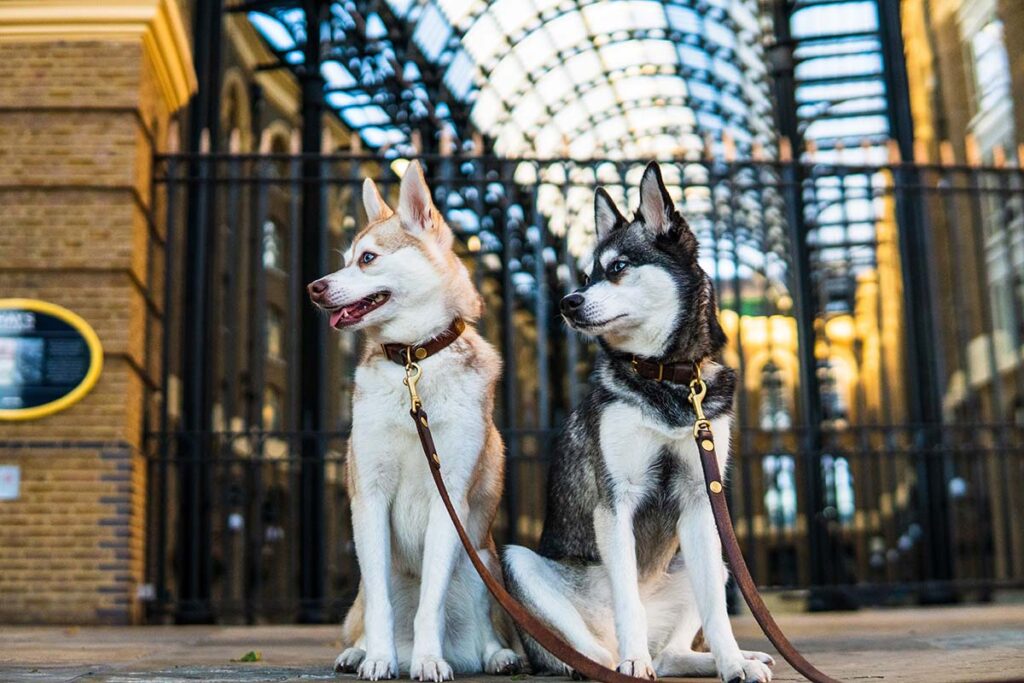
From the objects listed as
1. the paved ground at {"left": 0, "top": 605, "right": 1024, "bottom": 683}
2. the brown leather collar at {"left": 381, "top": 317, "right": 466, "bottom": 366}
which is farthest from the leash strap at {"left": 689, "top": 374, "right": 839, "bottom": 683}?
the brown leather collar at {"left": 381, "top": 317, "right": 466, "bottom": 366}

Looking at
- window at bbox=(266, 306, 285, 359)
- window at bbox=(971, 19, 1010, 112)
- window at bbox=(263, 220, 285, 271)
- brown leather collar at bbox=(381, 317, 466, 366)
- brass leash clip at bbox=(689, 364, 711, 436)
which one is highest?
window at bbox=(971, 19, 1010, 112)

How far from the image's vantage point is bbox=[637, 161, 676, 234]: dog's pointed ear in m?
4.07

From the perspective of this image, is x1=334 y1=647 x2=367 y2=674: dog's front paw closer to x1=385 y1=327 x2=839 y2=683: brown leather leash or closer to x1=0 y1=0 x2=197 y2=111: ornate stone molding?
x1=385 y1=327 x2=839 y2=683: brown leather leash

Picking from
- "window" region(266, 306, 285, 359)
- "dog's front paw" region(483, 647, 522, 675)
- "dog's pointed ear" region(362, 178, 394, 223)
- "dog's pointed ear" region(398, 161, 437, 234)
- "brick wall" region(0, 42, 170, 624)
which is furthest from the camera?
"window" region(266, 306, 285, 359)

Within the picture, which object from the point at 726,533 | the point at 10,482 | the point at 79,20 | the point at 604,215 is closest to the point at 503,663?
the point at 726,533

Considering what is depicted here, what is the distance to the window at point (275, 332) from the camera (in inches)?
959

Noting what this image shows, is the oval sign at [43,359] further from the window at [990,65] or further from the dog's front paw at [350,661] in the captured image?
the window at [990,65]

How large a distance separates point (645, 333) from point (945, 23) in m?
25.0

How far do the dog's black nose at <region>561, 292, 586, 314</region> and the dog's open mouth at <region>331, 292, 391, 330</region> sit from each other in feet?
2.34

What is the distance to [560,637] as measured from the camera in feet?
13.2

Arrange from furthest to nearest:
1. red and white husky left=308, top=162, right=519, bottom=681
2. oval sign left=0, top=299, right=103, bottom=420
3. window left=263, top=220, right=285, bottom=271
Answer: window left=263, top=220, right=285, bottom=271
oval sign left=0, top=299, right=103, bottom=420
red and white husky left=308, top=162, right=519, bottom=681

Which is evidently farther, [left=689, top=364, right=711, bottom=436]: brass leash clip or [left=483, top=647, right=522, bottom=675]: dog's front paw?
[left=483, top=647, right=522, bottom=675]: dog's front paw

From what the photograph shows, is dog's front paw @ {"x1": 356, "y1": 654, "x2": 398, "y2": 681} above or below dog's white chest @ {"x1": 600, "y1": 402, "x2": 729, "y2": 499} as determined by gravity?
below

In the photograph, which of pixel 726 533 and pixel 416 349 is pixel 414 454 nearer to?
pixel 416 349
